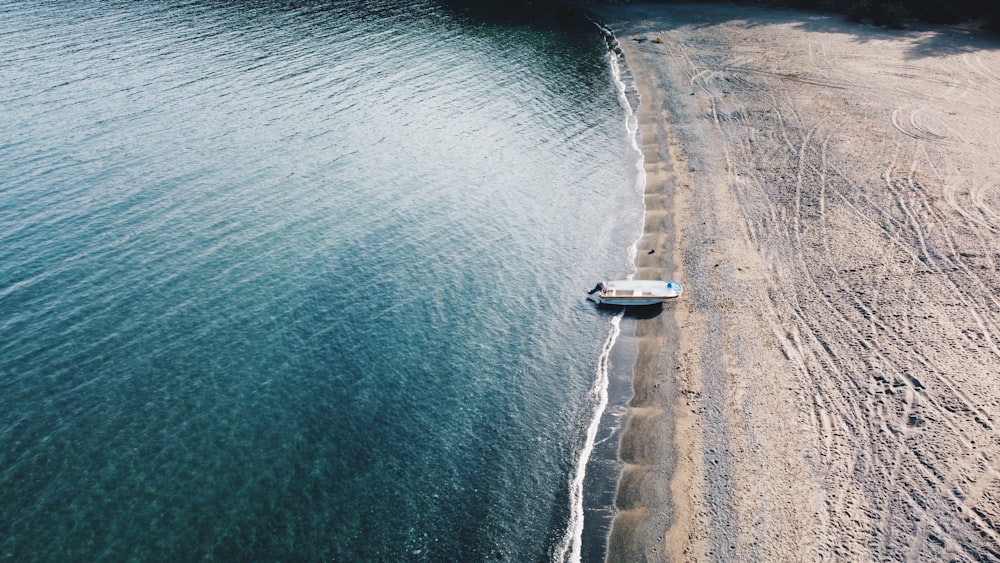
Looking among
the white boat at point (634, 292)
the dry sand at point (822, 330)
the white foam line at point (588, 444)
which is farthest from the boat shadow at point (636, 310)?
the dry sand at point (822, 330)

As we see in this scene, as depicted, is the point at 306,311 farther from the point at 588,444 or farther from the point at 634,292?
the point at 634,292

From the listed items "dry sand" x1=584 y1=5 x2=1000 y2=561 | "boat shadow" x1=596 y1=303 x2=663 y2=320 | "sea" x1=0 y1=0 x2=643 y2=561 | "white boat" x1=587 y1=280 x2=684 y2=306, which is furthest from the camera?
"white boat" x1=587 y1=280 x2=684 y2=306

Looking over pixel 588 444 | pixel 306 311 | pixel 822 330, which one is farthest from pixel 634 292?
pixel 306 311

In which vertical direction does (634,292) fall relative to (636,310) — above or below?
above

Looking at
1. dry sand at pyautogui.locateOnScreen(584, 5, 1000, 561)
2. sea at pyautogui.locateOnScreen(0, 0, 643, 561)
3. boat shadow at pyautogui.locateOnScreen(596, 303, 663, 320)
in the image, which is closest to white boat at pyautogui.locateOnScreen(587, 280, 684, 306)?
boat shadow at pyautogui.locateOnScreen(596, 303, 663, 320)

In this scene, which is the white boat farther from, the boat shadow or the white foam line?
the white foam line

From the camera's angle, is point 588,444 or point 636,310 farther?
point 636,310
